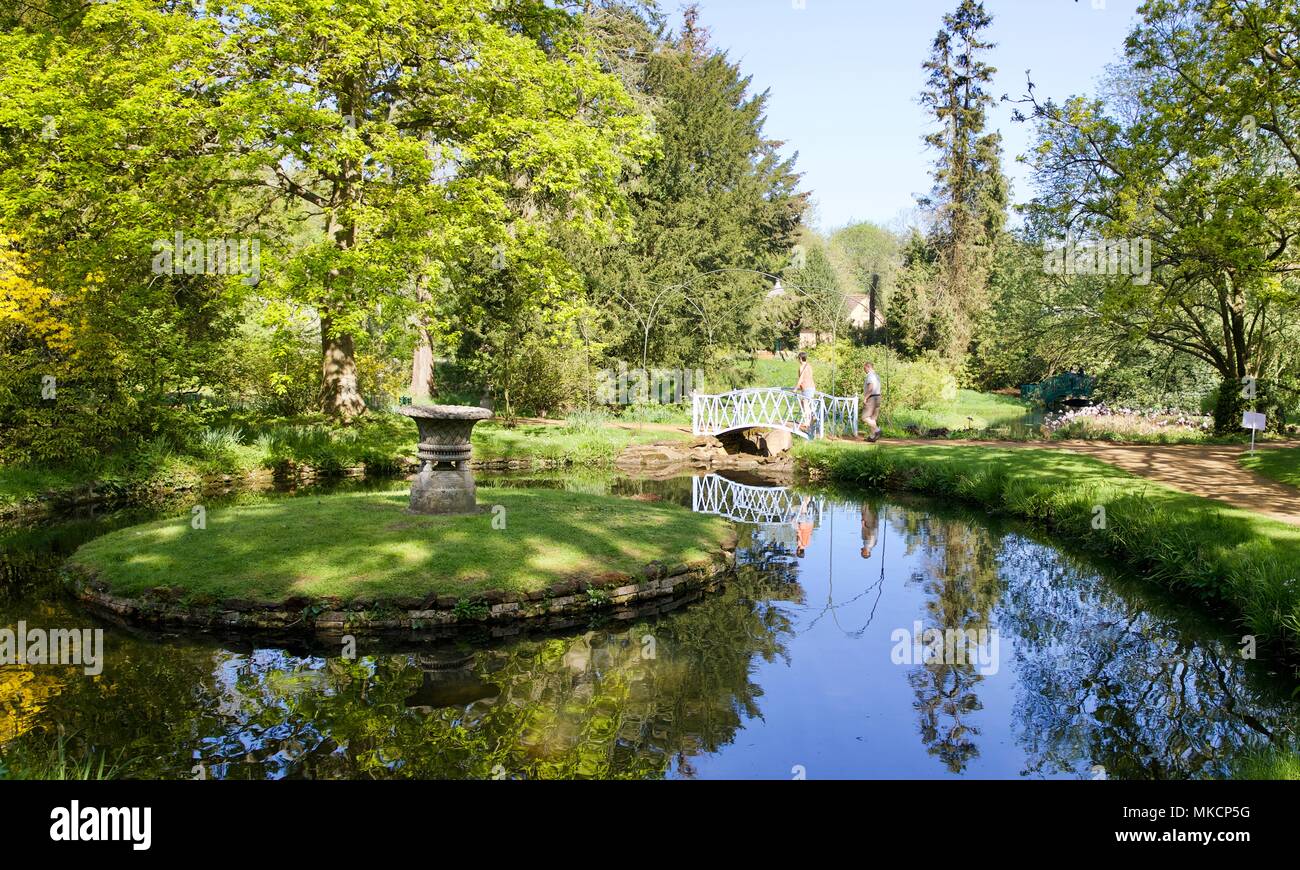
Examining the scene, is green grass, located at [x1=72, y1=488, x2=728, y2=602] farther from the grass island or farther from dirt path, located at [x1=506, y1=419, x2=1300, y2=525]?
dirt path, located at [x1=506, y1=419, x2=1300, y2=525]

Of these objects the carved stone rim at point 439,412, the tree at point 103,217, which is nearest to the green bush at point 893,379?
the carved stone rim at point 439,412

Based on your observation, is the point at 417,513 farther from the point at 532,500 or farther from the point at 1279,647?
the point at 1279,647

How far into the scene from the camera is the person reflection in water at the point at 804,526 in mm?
10930

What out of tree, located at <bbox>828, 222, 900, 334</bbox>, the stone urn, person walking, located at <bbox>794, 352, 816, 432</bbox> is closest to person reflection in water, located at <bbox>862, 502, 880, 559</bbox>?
person walking, located at <bbox>794, 352, 816, 432</bbox>

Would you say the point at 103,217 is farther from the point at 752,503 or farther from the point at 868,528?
the point at 868,528

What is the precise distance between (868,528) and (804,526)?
0.99 meters

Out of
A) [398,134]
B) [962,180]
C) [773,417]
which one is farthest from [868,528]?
[962,180]

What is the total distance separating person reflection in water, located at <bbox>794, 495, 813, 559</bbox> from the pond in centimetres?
213

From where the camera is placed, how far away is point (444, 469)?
9633 millimetres

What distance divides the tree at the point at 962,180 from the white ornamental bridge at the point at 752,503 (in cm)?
2141

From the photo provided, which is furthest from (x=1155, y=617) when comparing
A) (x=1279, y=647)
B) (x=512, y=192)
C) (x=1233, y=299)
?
(x=512, y=192)

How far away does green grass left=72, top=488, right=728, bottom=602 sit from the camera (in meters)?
7.21
